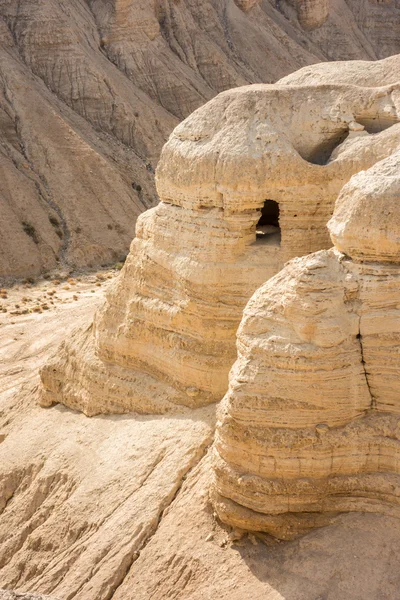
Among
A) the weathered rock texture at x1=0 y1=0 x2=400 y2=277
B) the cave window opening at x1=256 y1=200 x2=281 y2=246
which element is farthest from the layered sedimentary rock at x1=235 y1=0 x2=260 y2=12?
the cave window opening at x1=256 y1=200 x2=281 y2=246

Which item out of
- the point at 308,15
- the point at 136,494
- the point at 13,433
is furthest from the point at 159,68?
the point at 136,494

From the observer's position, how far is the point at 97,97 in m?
45.6

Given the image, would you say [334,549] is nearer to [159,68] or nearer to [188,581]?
[188,581]

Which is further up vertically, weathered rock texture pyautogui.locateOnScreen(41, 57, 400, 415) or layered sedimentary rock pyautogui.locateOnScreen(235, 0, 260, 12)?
layered sedimentary rock pyautogui.locateOnScreen(235, 0, 260, 12)

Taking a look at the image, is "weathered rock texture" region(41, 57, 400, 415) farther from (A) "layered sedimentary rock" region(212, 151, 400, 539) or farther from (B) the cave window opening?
(A) "layered sedimentary rock" region(212, 151, 400, 539)

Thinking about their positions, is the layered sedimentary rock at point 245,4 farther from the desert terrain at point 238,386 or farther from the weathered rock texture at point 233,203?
the weathered rock texture at point 233,203

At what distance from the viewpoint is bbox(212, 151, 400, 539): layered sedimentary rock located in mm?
9945

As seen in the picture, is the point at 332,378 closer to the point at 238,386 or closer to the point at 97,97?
the point at 238,386

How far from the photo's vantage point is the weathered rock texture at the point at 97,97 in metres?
38.9

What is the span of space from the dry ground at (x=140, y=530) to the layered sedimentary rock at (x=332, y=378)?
51 cm

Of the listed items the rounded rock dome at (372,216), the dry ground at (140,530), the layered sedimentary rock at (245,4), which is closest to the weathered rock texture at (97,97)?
the layered sedimentary rock at (245,4)

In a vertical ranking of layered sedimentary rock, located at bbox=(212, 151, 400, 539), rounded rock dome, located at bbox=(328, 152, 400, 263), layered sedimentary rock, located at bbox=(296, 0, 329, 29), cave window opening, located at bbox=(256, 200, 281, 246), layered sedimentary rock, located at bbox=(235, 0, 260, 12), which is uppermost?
layered sedimentary rock, located at bbox=(235, 0, 260, 12)

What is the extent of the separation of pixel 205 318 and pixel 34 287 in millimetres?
22990

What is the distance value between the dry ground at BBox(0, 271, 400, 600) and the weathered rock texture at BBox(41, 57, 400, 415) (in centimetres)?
109
